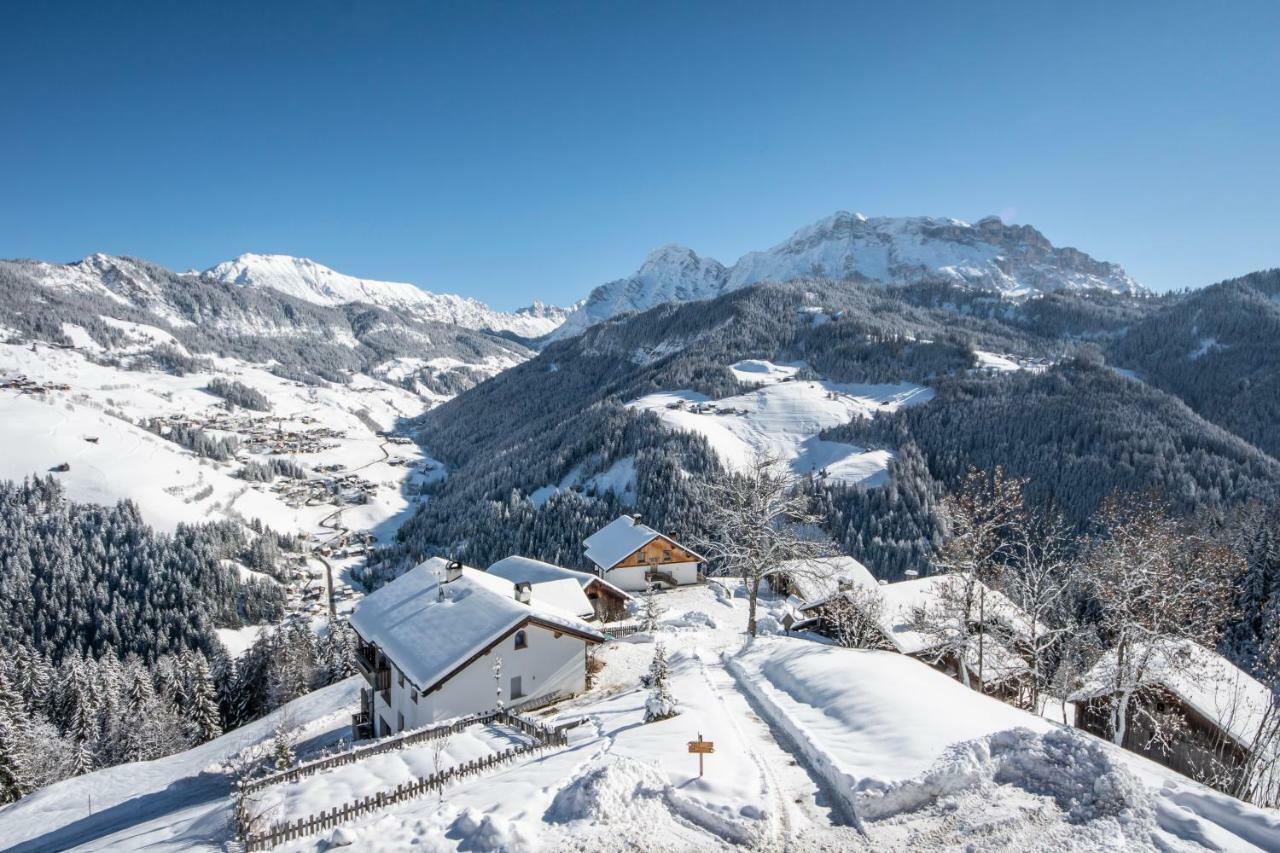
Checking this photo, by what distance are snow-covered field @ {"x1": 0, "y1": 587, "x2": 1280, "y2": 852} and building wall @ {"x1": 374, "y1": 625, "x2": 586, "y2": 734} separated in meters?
8.02

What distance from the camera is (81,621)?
92438 millimetres

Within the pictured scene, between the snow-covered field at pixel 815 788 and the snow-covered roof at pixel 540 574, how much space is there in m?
24.4

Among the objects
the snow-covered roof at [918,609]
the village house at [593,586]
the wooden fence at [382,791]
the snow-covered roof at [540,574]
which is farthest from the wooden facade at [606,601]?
the wooden fence at [382,791]

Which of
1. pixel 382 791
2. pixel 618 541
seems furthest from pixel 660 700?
pixel 618 541

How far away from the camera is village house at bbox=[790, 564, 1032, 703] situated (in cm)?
2611

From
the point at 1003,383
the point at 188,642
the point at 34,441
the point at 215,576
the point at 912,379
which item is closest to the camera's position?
the point at 188,642

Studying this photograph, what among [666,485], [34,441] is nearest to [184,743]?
[666,485]

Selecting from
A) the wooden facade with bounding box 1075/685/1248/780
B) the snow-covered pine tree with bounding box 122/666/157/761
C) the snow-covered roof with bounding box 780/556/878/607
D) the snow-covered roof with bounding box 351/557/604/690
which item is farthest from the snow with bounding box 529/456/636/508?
the wooden facade with bounding box 1075/685/1248/780

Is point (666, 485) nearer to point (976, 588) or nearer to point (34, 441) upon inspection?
point (976, 588)

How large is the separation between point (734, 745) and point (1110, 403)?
166 meters

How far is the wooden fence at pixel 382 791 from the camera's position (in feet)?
43.2

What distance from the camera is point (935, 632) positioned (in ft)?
84.9

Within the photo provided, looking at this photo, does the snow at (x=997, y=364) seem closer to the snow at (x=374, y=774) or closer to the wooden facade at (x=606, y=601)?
the wooden facade at (x=606, y=601)

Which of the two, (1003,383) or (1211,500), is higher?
(1003,383)
